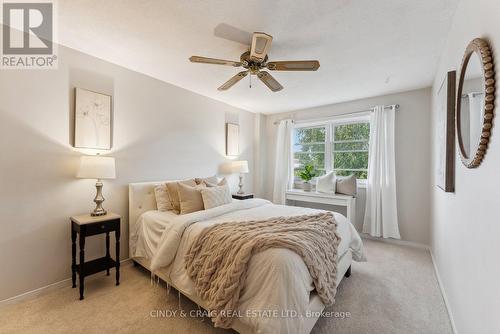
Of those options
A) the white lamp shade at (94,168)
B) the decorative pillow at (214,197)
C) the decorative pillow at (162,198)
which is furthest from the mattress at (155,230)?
the white lamp shade at (94,168)

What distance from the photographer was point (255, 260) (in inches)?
59.0

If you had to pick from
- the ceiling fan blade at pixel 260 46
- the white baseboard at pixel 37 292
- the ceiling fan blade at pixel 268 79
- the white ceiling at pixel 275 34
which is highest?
the white ceiling at pixel 275 34

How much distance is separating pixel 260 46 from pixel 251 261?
5.62ft

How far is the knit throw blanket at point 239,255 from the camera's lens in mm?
1448

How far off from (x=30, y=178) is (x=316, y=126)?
14.7 feet

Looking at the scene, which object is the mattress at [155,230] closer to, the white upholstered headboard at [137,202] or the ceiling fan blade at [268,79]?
the white upholstered headboard at [137,202]

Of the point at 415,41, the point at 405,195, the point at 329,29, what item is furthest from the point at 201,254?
the point at 405,195

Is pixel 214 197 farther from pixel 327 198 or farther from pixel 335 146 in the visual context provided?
pixel 335 146

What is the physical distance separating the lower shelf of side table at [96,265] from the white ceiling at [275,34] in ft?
7.59

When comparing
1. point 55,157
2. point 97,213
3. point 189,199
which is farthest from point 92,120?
point 189,199

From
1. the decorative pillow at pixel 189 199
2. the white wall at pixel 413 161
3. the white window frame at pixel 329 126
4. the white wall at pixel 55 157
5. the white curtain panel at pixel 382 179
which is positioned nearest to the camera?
the white wall at pixel 55 157

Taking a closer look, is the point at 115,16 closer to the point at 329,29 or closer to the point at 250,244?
the point at 329,29

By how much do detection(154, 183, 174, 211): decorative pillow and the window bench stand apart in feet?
8.37

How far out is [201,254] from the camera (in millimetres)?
1777
